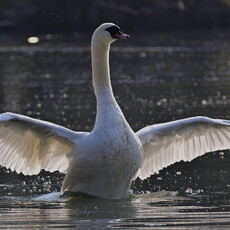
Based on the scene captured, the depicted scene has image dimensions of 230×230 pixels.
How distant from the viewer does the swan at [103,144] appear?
11336 millimetres

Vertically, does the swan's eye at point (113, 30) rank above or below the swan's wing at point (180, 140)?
above

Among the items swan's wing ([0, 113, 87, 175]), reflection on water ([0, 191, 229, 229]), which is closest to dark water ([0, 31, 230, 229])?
reflection on water ([0, 191, 229, 229])

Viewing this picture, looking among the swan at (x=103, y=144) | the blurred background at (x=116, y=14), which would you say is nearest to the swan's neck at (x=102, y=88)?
the swan at (x=103, y=144)

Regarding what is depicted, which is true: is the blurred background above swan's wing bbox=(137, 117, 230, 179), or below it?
above

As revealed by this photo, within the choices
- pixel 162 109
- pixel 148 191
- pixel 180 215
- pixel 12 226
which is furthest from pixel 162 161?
pixel 162 109

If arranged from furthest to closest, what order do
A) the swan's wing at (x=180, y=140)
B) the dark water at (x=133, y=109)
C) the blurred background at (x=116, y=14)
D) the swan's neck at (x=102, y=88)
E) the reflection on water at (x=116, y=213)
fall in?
1. the blurred background at (x=116, y=14)
2. the swan's wing at (x=180, y=140)
3. the swan's neck at (x=102, y=88)
4. the dark water at (x=133, y=109)
5. the reflection on water at (x=116, y=213)

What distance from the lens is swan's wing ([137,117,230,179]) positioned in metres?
12.6

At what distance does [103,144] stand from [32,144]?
4.08ft

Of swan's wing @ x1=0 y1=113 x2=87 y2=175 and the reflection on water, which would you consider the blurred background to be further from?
the reflection on water

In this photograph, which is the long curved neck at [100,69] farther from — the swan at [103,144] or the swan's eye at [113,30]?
the swan's eye at [113,30]

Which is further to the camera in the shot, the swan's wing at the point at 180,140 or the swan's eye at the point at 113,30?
the swan's wing at the point at 180,140

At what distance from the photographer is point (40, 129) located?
1170cm

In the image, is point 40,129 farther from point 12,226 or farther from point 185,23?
point 185,23

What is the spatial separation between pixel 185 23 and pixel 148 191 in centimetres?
6511
